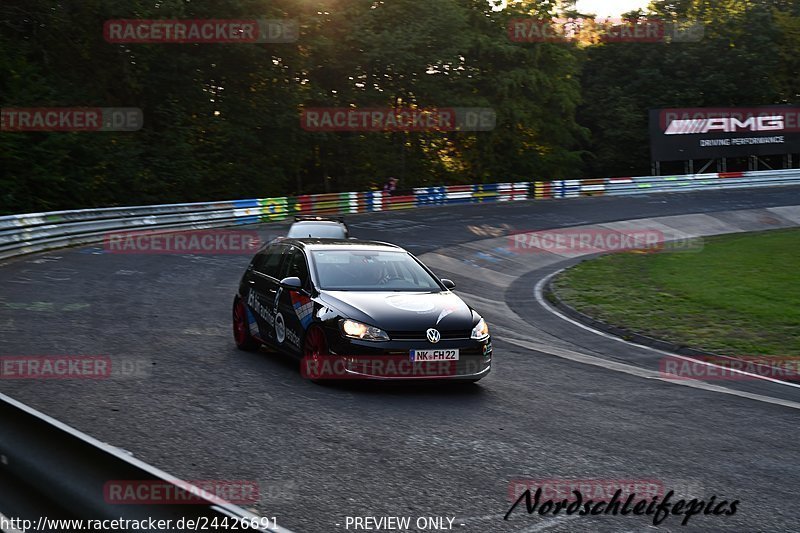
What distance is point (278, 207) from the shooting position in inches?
1532

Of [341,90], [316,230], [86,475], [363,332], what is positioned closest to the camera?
[86,475]

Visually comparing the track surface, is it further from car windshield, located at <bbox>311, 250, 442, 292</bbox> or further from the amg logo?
the amg logo

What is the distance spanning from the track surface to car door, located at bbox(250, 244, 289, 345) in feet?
1.43

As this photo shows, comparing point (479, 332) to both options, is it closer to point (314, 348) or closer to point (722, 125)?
point (314, 348)

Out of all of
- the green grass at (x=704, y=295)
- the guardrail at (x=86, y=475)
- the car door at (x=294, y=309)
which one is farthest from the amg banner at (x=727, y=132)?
the guardrail at (x=86, y=475)

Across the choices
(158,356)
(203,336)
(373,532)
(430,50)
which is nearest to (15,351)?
(158,356)

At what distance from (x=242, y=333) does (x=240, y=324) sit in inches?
5.9

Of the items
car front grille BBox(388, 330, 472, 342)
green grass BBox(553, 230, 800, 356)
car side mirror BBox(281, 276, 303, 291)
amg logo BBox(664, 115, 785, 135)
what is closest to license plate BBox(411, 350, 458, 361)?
car front grille BBox(388, 330, 472, 342)

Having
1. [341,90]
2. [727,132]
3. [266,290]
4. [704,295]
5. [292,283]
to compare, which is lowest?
[704,295]

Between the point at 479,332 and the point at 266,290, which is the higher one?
the point at 266,290

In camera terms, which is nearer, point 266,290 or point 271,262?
point 266,290

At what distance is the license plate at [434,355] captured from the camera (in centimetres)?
940

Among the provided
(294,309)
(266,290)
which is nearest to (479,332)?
(294,309)

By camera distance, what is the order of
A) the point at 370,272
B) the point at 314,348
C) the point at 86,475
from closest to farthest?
the point at 86,475, the point at 314,348, the point at 370,272
